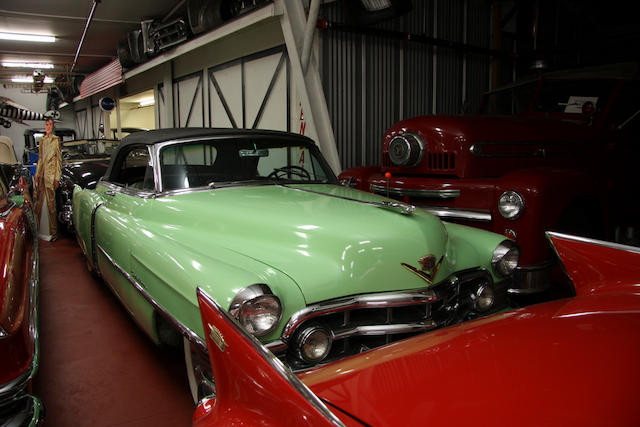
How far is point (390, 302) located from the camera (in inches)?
71.9

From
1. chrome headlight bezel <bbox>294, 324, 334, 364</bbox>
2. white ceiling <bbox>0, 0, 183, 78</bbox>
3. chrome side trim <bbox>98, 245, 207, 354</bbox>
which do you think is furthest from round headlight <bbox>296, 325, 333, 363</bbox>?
white ceiling <bbox>0, 0, 183, 78</bbox>

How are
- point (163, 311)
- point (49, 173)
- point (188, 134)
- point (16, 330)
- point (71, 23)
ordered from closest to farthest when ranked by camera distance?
point (16, 330)
point (163, 311)
point (188, 134)
point (49, 173)
point (71, 23)

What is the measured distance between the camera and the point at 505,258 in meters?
2.33

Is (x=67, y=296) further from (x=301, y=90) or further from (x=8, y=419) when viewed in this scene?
(x=301, y=90)

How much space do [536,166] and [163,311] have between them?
10.5ft

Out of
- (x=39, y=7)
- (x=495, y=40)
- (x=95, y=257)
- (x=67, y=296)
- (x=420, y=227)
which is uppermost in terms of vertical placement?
(x=39, y=7)

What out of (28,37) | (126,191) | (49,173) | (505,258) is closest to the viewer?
(505,258)

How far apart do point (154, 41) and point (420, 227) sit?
27.1ft

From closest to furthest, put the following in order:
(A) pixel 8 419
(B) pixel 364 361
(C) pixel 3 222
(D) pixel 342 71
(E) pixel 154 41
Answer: (B) pixel 364 361 → (A) pixel 8 419 → (C) pixel 3 222 → (D) pixel 342 71 → (E) pixel 154 41

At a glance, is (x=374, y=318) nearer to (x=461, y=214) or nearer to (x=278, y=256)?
(x=278, y=256)

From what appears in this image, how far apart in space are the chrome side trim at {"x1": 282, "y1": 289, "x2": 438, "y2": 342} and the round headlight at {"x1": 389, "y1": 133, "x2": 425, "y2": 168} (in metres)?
2.01

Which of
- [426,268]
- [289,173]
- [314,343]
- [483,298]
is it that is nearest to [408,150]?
[289,173]

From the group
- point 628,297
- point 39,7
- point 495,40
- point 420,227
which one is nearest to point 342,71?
point 495,40

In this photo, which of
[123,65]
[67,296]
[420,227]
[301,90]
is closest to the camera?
[420,227]
